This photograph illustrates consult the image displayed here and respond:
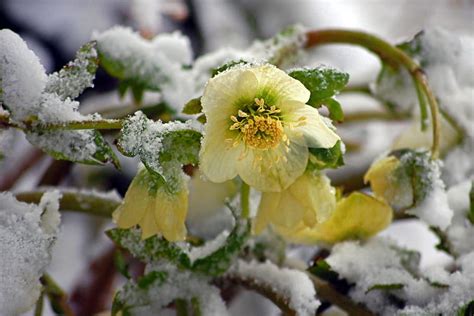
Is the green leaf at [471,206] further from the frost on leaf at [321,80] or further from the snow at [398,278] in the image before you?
the frost on leaf at [321,80]

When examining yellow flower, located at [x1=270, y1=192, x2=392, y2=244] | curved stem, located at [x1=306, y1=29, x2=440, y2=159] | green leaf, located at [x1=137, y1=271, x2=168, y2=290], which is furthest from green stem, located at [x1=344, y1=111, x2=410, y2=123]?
green leaf, located at [x1=137, y1=271, x2=168, y2=290]

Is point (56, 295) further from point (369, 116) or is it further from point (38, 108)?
point (369, 116)

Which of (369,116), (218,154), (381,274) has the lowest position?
(369,116)

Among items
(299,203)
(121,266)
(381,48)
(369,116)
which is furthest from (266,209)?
(369,116)

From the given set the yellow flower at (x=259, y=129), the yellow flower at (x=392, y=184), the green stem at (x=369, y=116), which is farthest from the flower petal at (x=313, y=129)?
the green stem at (x=369, y=116)

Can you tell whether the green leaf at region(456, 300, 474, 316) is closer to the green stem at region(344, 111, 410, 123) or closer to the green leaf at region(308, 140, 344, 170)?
the green leaf at region(308, 140, 344, 170)
